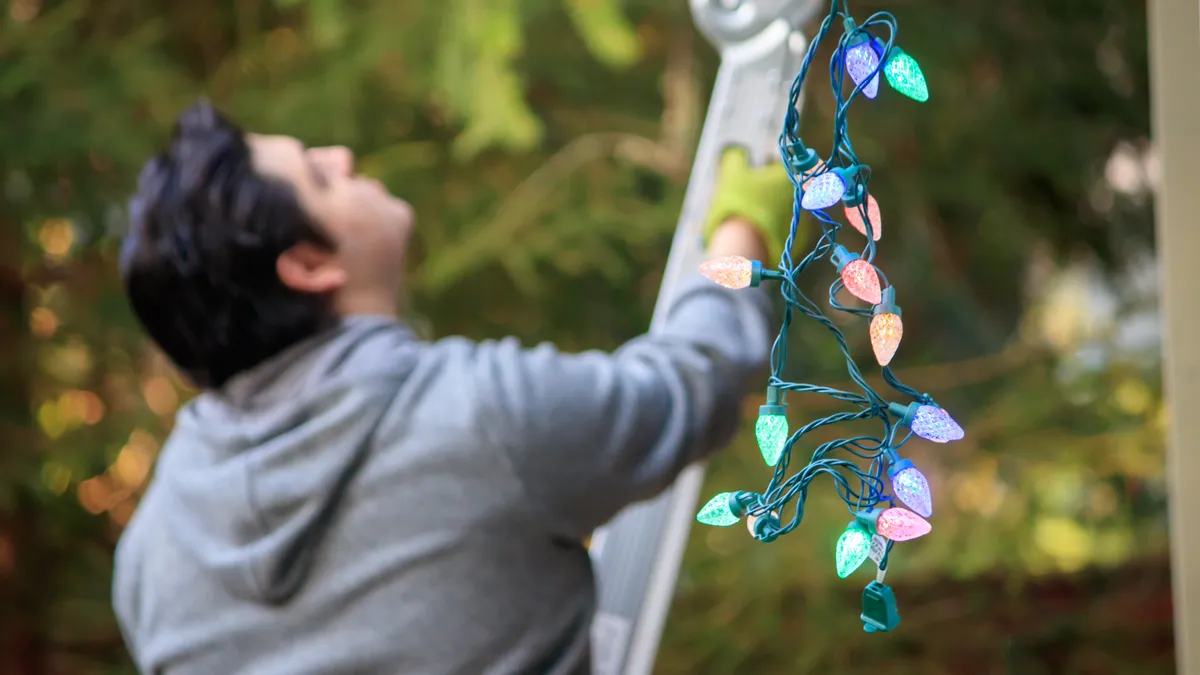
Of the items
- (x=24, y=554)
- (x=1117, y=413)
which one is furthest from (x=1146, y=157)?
(x=24, y=554)

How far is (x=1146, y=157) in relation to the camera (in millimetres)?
1931

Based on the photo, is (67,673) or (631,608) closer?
(631,608)

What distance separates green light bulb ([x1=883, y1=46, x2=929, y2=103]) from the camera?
0.35 metres

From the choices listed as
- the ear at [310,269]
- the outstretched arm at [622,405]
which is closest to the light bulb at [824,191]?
the outstretched arm at [622,405]

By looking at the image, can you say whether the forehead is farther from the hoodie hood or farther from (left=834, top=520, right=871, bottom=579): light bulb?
(left=834, top=520, right=871, bottom=579): light bulb

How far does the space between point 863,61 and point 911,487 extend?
0.44 feet

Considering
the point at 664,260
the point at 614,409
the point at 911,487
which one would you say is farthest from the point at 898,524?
the point at 664,260

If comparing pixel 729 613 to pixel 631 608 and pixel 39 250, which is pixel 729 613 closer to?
pixel 631 608

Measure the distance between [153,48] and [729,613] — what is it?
126 centimetres

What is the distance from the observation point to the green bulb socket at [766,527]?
0.37 metres

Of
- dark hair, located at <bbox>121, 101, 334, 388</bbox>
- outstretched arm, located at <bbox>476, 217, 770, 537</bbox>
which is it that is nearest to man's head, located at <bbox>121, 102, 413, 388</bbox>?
dark hair, located at <bbox>121, 101, 334, 388</bbox>

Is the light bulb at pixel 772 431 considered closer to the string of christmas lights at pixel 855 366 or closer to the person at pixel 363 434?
the string of christmas lights at pixel 855 366

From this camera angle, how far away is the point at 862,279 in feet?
1.14

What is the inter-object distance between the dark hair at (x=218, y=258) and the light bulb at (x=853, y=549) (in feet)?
2.12
